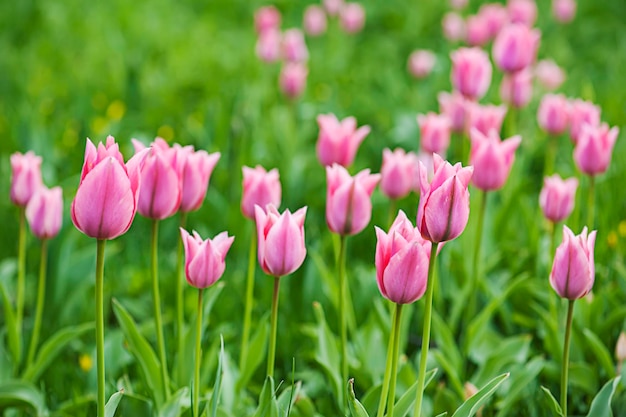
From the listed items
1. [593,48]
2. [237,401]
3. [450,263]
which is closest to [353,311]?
[450,263]

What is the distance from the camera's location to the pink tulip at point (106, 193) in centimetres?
127

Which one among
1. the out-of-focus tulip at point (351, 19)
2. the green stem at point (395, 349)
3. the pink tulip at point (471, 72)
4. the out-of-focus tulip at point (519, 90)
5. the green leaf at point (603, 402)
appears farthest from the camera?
the out-of-focus tulip at point (351, 19)

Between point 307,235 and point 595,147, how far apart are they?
3.49 ft

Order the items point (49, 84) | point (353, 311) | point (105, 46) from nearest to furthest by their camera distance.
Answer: point (353, 311) < point (49, 84) < point (105, 46)

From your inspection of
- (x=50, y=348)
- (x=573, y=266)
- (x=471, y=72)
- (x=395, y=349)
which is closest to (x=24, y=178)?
(x=50, y=348)

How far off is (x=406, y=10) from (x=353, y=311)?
4117mm

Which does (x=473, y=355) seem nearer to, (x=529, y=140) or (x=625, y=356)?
(x=625, y=356)

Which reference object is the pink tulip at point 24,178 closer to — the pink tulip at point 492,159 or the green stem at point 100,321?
the green stem at point 100,321

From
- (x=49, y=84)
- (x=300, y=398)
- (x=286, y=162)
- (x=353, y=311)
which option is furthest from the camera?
(x=49, y=84)

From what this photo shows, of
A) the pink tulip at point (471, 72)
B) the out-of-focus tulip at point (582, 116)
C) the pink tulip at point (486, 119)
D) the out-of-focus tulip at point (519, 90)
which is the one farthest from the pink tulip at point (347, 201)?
the out-of-focus tulip at point (519, 90)

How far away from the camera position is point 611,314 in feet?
6.99

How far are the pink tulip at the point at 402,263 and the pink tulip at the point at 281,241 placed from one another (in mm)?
162

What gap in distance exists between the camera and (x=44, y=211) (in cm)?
194

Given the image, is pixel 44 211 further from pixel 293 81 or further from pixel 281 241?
pixel 293 81
